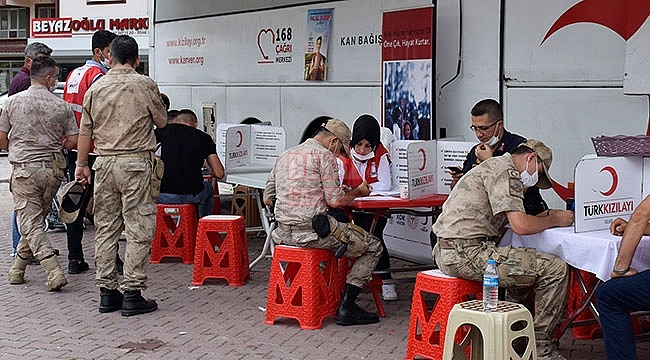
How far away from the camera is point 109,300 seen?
7062 millimetres

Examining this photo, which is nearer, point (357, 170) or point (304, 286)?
point (304, 286)

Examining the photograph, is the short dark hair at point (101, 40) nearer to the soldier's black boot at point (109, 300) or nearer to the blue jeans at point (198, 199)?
the blue jeans at point (198, 199)

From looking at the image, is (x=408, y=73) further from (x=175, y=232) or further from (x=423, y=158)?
(x=175, y=232)

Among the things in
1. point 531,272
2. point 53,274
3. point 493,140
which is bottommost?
point 53,274

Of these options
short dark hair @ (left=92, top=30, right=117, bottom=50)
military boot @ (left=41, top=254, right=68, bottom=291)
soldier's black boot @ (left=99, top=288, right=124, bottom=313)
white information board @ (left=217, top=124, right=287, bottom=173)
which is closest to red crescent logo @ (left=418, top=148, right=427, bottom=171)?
soldier's black boot @ (left=99, top=288, right=124, bottom=313)

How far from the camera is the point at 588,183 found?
5.30 metres

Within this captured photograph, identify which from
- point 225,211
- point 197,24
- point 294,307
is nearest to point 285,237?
point 294,307

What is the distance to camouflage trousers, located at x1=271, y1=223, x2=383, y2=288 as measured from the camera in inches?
255

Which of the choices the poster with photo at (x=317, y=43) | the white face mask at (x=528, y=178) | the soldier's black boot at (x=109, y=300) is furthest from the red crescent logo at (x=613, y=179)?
the poster with photo at (x=317, y=43)

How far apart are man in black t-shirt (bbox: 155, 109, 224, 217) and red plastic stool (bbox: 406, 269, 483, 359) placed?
3.33 metres

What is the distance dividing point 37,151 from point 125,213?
3.99 feet

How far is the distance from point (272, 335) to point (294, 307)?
0.26 metres

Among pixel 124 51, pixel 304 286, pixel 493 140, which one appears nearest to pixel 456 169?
pixel 493 140

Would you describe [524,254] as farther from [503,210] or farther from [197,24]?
[197,24]
